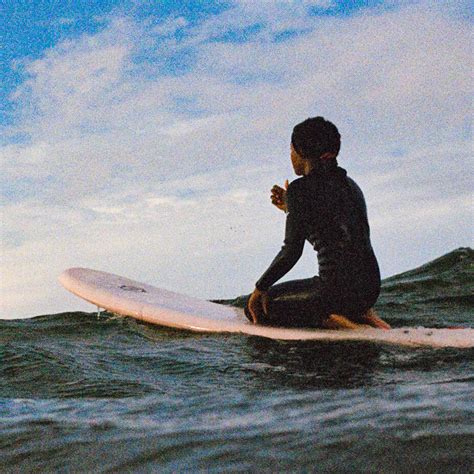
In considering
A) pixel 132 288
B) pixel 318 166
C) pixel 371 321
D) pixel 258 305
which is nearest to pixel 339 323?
pixel 371 321

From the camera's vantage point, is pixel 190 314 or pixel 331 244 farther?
pixel 190 314

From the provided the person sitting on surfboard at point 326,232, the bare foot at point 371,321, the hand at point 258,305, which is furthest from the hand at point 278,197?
the bare foot at point 371,321

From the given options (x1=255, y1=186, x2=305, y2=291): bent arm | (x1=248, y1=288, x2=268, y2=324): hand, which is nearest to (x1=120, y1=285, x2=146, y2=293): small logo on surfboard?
(x1=248, y1=288, x2=268, y2=324): hand

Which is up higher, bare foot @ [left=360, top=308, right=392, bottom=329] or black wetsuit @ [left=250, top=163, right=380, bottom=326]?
black wetsuit @ [left=250, top=163, right=380, bottom=326]

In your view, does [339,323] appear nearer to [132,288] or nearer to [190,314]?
[190,314]

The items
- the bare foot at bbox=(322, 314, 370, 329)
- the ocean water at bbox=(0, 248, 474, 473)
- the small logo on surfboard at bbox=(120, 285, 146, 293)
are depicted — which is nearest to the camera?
the ocean water at bbox=(0, 248, 474, 473)

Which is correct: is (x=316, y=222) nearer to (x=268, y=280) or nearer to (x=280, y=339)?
(x=268, y=280)

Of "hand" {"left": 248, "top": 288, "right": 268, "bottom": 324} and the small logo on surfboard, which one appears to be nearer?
"hand" {"left": 248, "top": 288, "right": 268, "bottom": 324}

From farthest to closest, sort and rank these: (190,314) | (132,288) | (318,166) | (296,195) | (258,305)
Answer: (132,288)
(190,314)
(258,305)
(318,166)
(296,195)

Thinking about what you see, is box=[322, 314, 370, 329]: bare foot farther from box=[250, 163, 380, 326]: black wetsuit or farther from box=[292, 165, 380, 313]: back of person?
box=[292, 165, 380, 313]: back of person

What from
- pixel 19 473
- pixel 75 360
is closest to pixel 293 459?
pixel 19 473

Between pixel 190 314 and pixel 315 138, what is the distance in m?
A: 2.48

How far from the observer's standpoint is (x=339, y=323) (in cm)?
640

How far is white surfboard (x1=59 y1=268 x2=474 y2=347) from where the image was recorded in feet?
19.6
